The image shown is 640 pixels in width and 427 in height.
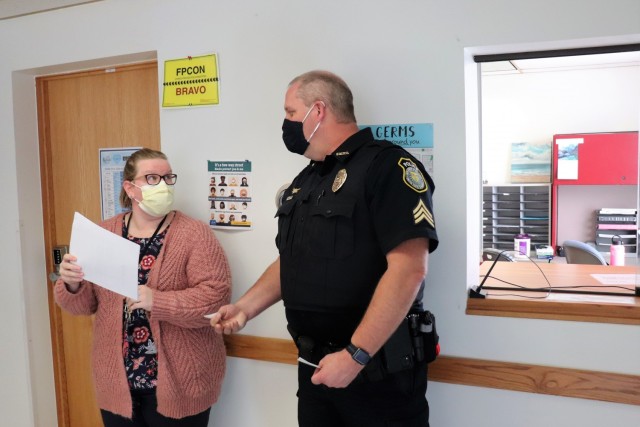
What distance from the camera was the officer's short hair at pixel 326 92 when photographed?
1616 millimetres

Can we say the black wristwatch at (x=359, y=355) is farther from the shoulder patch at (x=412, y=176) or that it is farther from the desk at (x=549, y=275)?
the desk at (x=549, y=275)

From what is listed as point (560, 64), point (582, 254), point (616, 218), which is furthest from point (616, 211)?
point (582, 254)

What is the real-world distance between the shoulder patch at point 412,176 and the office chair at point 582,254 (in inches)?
105

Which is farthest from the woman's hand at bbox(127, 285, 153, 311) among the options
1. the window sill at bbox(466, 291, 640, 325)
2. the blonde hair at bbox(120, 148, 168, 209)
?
the window sill at bbox(466, 291, 640, 325)

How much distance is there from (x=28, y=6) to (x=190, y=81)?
983 millimetres

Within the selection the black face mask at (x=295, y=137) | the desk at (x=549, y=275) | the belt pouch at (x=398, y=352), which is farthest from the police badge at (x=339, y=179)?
the desk at (x=549, y=275)

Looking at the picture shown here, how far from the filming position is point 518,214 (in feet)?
17.6

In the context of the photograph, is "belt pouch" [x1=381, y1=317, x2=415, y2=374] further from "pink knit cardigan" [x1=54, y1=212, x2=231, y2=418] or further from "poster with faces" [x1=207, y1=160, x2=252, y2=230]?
"poster with faces" [x1=207, y1=160, x2=252, y2=230]

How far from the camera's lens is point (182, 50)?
2.28m

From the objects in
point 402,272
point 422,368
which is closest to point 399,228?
point 402,272

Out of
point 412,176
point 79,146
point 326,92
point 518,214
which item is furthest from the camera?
point 518,214

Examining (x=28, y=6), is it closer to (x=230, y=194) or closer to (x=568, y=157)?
(x=230, y=194)

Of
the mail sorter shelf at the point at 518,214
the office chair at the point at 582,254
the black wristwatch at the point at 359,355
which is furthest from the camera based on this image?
the mail sorter shelf at the point at 518,214

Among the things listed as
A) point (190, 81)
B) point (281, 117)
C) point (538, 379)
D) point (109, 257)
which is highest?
point (190, 81)
